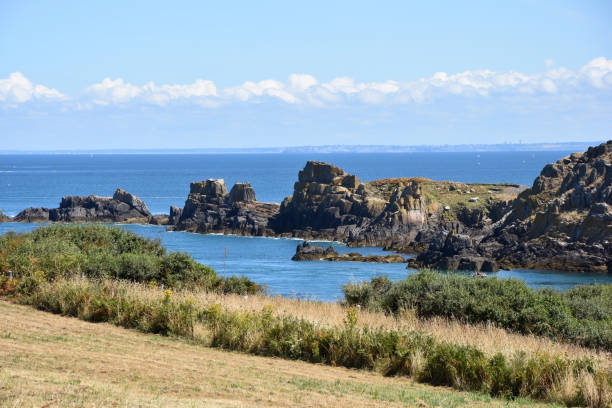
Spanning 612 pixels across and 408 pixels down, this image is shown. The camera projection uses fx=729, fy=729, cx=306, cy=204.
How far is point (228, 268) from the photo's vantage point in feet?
195

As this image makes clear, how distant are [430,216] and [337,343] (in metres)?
68.9

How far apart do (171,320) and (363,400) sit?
22.0ft

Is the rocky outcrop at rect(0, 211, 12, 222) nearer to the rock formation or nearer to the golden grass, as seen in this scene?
the rock formation

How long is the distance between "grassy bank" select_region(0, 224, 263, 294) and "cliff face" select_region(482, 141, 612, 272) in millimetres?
40984

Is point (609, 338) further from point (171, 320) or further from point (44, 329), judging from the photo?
point (44, 329)

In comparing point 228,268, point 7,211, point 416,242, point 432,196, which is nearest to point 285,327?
point 228,268

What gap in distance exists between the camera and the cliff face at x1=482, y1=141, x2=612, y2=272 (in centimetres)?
6162

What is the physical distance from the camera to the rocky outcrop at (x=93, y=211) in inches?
3716

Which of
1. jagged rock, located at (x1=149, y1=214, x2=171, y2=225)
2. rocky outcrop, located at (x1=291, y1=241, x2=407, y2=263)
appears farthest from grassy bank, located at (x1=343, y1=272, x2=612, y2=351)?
jagged rock, located at (x1=149, y1=214, x2=171, y2=225)

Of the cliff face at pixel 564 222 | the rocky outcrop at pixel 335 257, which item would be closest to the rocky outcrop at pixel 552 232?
the cliff face at pixel 564 222

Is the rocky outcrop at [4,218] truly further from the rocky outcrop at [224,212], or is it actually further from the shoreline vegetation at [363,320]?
the shoreline vegetation at [363,320]

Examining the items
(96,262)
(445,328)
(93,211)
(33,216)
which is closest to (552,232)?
(96,262)

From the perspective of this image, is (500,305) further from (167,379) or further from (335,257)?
(335,257)

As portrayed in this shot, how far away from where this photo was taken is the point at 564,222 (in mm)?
66438
